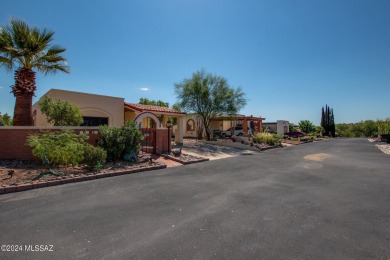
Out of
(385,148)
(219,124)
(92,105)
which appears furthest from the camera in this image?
(219,124)

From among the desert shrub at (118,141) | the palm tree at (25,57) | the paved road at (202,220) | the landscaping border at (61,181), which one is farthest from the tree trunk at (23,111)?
the paved road at (202,220)

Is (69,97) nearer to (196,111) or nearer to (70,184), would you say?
(70,184)

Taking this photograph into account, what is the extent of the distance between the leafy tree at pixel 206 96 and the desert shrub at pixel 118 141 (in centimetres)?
1272

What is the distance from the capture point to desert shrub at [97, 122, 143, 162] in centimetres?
1029

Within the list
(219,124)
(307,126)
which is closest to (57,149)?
(219,124)

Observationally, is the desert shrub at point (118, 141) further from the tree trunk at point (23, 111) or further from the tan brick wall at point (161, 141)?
the tree trunk at point (23, 111)

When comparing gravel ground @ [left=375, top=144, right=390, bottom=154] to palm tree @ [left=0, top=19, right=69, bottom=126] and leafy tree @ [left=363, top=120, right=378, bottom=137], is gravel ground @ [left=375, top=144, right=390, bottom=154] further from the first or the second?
leafy tree @ [left=363, top=120, right=378, bottom=137]

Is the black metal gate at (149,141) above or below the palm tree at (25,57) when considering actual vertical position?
below

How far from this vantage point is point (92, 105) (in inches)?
639

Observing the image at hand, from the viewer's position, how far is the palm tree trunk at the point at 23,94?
10.8 metres

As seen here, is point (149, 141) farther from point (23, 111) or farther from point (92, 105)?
point (23, 111)

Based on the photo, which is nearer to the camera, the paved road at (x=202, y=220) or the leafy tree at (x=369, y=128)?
the paved road at (x=202, y=220)

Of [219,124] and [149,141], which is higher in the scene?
[219,124]

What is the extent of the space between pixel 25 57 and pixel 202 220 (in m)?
12.2
